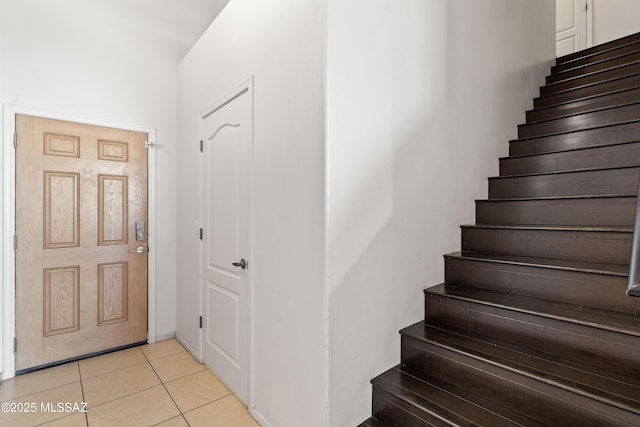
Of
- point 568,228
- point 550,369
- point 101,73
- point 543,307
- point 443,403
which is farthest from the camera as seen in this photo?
point 101,73

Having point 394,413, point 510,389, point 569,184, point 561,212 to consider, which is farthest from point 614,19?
point 394,413

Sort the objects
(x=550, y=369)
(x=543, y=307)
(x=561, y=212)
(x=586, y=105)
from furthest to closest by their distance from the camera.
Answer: (x=586, y=105) → (x=561, y=212) → (x=543, y=307) → (x=550, y=369)

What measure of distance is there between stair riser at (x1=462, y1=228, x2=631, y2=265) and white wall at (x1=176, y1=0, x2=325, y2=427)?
48.3 inches

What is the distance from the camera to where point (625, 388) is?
1.09 metres

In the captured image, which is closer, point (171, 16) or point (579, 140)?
point (579, 140)

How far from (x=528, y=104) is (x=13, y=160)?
4.60 metres

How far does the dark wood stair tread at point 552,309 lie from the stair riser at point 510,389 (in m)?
0.30

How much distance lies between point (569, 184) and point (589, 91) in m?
1.37

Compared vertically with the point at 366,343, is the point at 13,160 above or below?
above

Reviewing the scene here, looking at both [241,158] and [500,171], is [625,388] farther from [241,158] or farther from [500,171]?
[241,158]

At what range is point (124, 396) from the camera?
215 cm

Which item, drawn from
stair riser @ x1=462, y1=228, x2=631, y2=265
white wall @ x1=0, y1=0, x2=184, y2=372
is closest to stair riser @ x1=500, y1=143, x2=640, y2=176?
stair riser @ x1=462, y1=228, x2=631, y2=265

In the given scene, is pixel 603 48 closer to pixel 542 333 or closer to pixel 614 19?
pixel 614 19

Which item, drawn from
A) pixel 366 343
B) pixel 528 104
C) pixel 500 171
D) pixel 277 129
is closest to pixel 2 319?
pixel 277 129
